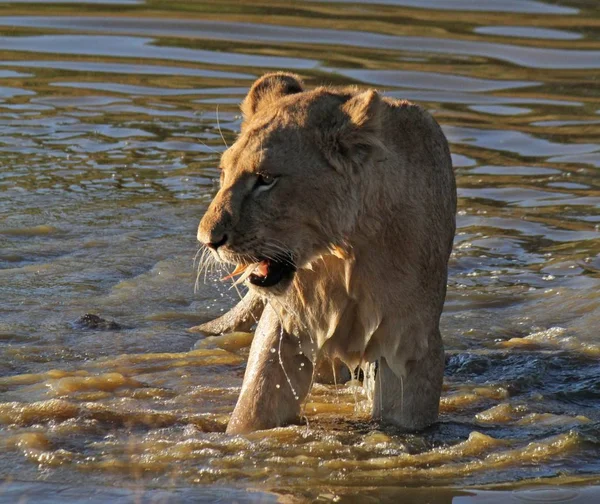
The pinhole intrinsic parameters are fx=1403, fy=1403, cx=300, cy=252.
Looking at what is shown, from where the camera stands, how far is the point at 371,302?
19.4ft

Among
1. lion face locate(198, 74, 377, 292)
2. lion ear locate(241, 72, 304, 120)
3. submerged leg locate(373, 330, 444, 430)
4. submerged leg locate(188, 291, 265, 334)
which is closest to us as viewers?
lion face locate(198, 74, 377, 292)

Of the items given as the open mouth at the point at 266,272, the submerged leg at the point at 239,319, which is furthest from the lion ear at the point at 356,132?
the submerged leg at the point at 239,319

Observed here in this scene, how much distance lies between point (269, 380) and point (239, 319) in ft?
5.72

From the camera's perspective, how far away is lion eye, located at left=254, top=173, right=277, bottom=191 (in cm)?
549

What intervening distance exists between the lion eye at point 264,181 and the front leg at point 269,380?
805mm

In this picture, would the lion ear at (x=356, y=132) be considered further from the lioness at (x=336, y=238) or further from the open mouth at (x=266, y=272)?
the open mouth at (x=266, y=272)

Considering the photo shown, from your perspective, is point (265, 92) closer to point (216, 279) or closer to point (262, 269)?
point (262, 269)

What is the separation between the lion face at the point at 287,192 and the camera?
543 cm

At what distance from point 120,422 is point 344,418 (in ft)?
3.49

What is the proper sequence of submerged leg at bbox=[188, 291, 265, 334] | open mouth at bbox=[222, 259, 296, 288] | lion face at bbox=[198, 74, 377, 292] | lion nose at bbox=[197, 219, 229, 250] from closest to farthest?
lion nose at bbox=[197, 219, 229, 250], lion face at bbox=[198, 74, 377, 292], open mouth at bbox=[222, 259, 296, 288], submerged leg at bbox=[188, 291, 265, 334]

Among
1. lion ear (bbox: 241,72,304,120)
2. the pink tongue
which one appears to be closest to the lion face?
the pink tongue

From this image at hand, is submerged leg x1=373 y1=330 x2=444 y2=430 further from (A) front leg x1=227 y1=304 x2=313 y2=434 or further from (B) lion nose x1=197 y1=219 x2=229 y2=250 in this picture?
(B) lion nose x1=197 y1=219 x2=229 y2=250

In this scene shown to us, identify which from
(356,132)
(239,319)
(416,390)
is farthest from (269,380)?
(239,319)

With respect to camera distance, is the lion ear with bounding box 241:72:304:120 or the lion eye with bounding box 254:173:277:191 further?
the lion ear with bounding box 241:72:304:120
